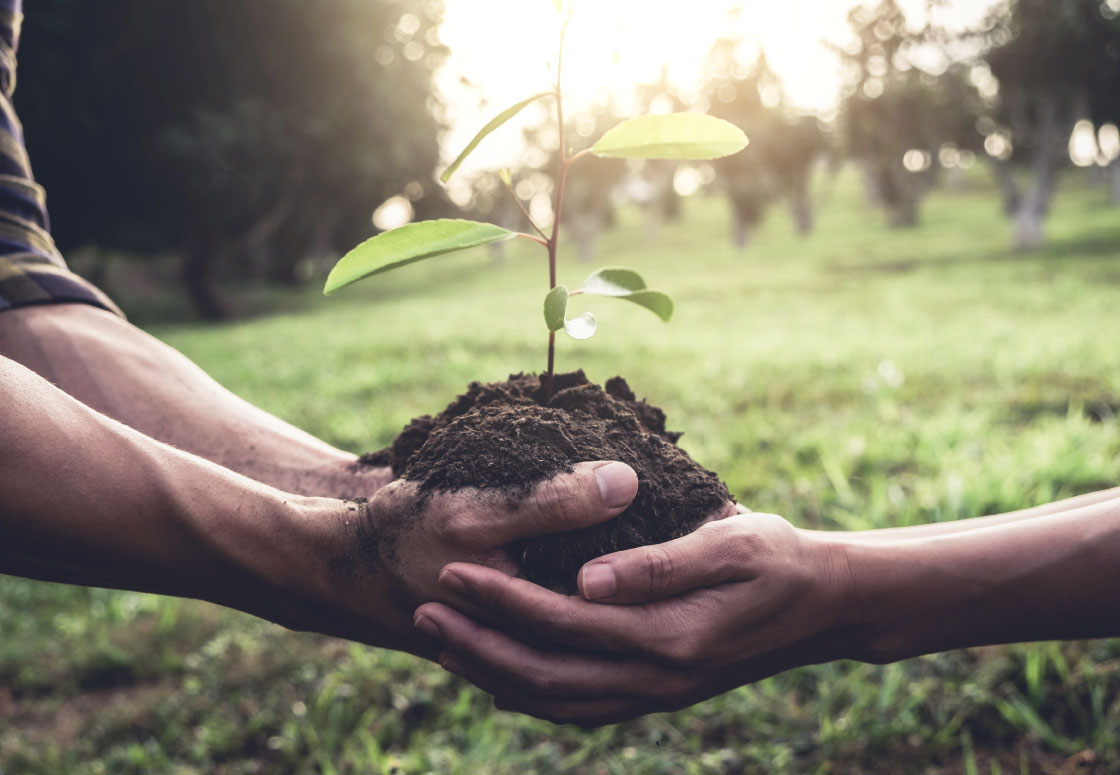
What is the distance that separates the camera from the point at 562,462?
3.52ft

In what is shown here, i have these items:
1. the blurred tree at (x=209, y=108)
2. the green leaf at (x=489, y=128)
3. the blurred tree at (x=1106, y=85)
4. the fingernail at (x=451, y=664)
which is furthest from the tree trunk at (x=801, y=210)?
the fingernail at (x=451, y=664)

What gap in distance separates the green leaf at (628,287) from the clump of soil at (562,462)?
20 centimetres

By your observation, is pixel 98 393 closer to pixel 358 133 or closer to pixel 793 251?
pixel 358 133

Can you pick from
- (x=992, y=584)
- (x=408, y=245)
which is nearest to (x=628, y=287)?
(x=408, y=245)

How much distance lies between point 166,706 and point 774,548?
6.13ft

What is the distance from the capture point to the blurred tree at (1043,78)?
12445 mm

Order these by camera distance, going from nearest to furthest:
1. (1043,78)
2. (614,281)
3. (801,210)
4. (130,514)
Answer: (130,514)
(614,281)
(1043,78)
(801,210)

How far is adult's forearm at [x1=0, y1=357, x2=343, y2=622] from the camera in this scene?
92 centimetres

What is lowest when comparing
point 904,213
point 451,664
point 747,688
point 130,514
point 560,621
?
point 747,688

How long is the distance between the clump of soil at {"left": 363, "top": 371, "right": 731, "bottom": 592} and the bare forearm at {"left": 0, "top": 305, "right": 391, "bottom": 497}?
18 centimetres

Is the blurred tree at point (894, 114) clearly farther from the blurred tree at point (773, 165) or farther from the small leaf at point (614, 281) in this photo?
the small leaf at point (614, 281)

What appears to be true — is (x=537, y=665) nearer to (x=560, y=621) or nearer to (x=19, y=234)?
(x=560, y=621)

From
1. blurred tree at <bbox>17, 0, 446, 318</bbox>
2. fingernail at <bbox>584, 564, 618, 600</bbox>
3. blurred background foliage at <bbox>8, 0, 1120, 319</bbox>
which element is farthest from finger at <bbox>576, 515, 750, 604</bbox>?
blurred tree at <bbox>17, 0, 446, 318</bbox>

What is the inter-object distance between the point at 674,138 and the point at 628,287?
9.7 inches
